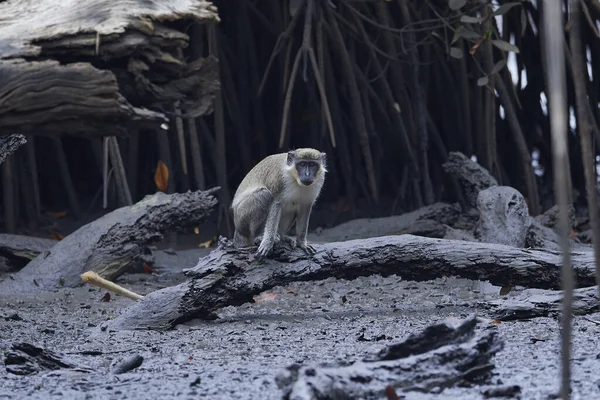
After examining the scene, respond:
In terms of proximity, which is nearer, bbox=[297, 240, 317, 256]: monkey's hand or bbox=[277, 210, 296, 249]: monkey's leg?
bbox=[297, 240, 317, 256]: monkey's hand

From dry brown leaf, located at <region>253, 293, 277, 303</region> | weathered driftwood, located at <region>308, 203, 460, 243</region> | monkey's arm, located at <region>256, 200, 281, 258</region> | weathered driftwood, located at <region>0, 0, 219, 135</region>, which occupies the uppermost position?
weathered driftwood, located at <region>0, 0, 219, 135</region>

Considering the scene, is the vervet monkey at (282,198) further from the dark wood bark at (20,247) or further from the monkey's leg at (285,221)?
the dark wood bark at (20,247)

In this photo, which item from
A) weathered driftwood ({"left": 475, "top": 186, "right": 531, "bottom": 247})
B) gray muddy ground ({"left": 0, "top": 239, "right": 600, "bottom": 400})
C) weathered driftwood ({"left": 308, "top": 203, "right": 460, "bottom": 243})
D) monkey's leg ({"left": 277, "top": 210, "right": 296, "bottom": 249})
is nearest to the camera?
gray muddy ground ({"left": 0, "top": 239, "right": 600, "bottom": 400})

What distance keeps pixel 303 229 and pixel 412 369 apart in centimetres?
273

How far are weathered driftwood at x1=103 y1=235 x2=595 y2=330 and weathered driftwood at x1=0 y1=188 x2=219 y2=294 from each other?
1392 mm

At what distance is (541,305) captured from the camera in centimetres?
488

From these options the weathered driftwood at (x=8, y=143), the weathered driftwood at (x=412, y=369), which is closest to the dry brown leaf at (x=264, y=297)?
the weathered driftwood at (x=8, y=143)

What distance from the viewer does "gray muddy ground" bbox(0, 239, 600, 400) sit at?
11.1 feet

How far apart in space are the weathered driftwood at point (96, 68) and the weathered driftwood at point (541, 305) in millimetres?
2064

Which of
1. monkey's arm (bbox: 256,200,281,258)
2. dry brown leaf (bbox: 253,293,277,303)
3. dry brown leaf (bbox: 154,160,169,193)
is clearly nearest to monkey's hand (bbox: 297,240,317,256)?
monkey's arm (bbox: 256,200,281,258)

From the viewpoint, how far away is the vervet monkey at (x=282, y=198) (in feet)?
19.0

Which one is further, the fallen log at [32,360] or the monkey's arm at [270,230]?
the monkey's arm at [270,230]

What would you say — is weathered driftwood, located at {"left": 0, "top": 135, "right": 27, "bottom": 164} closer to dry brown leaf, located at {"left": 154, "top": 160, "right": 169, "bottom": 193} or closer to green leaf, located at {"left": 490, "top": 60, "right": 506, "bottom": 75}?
dry brown leaf, located at {"left": 154, "top": 160, "right": 169, "bottom": 193}

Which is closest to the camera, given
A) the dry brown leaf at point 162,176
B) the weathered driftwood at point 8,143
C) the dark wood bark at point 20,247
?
the weathered driftwood at point 8,143
